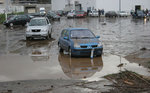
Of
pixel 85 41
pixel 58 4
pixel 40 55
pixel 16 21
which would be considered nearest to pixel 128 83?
pixel 85 41

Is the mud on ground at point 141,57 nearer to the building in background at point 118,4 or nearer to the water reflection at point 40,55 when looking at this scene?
the water reflection at point 40,55

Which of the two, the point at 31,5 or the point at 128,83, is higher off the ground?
the point at 31,5

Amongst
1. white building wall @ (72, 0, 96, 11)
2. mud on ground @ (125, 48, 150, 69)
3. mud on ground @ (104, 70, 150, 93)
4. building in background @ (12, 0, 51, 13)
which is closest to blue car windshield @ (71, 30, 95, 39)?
mud on ground @ (125, 48, 150, 69)

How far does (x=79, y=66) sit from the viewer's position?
41.0ft

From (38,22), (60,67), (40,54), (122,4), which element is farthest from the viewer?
(122,4)

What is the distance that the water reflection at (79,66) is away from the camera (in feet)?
36.1

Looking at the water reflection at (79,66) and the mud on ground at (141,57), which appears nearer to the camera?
the water reflection at (79,66)

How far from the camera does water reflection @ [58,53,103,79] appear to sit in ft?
36.1

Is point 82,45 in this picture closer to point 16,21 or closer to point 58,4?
point 16,21

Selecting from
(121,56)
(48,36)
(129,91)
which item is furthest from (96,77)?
(48,36)

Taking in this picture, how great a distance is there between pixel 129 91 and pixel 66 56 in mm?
7097

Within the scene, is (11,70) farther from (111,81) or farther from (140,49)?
(140,49)

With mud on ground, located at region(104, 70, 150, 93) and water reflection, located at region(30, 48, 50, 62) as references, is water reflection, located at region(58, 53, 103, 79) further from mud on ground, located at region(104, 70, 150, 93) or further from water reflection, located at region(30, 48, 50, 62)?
mud on ground, located at region(104, 70, 150, 93)

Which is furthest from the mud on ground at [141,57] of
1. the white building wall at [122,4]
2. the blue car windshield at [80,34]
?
the white building wall at [122,4]
